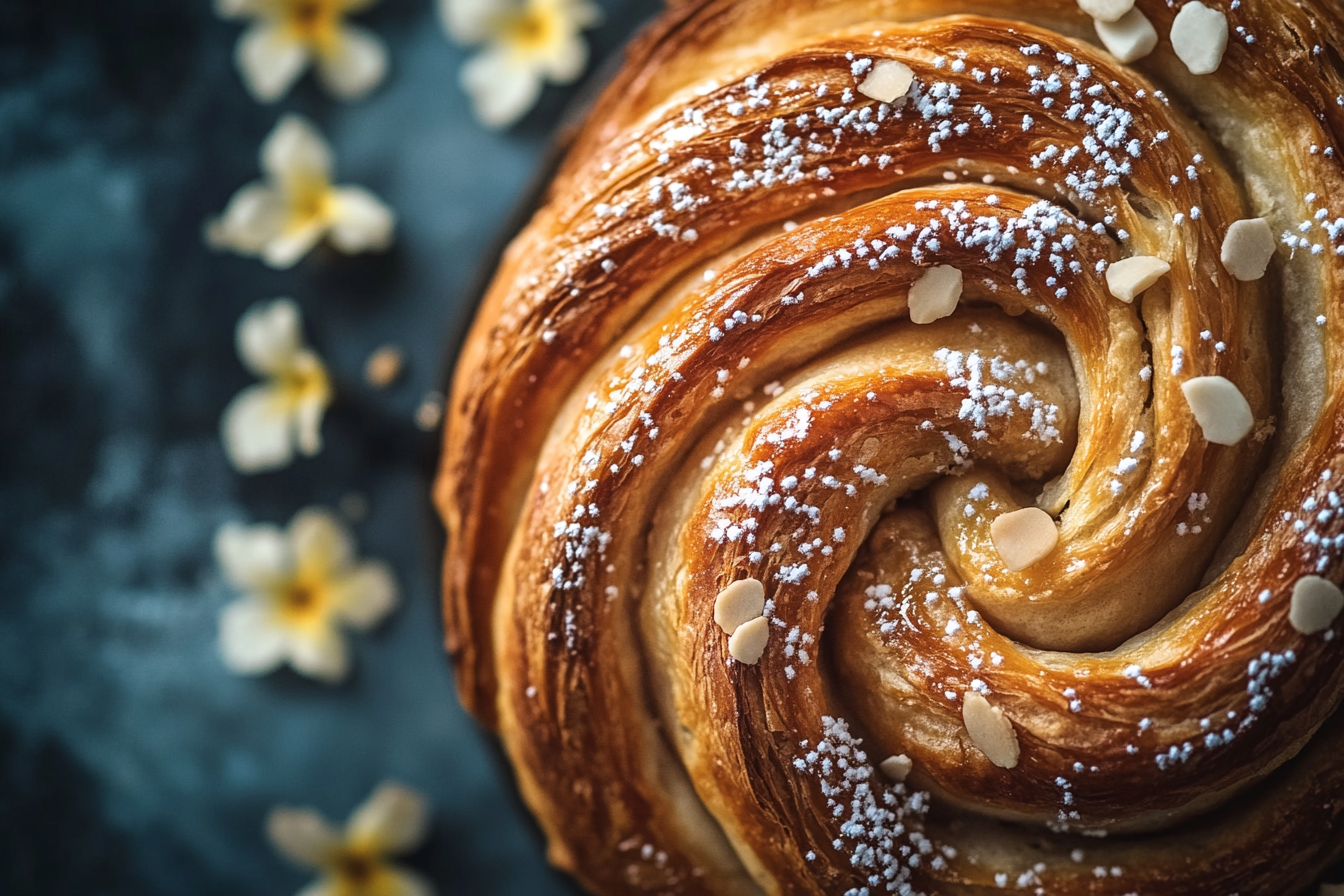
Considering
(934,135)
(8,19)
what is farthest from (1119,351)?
(8,19)

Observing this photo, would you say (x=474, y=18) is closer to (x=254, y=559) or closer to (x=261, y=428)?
(x=261, y=428)

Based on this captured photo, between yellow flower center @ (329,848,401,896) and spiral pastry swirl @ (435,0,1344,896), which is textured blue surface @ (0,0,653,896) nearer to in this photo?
yellow flower center @ (329,848,401,896)

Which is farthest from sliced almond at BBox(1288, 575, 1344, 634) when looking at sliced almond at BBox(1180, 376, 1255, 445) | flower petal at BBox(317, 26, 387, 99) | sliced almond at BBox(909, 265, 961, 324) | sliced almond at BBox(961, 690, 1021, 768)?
flower petal at BBox(317, 26, 387, 99)

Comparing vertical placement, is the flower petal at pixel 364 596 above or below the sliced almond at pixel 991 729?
above

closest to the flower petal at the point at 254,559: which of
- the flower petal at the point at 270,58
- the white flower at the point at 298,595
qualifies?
the white flower at the point at 298,595

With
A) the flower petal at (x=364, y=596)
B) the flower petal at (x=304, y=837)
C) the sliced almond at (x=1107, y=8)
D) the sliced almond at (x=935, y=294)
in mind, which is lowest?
the sliced almond at (x=935, y=294)

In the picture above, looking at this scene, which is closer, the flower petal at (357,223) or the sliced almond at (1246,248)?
the sliced almond at (1246,248)

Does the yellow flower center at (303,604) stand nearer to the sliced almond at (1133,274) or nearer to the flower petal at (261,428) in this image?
the flower petal at (261,428)

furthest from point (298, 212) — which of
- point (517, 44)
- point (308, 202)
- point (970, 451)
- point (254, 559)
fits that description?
point (970, 451)
